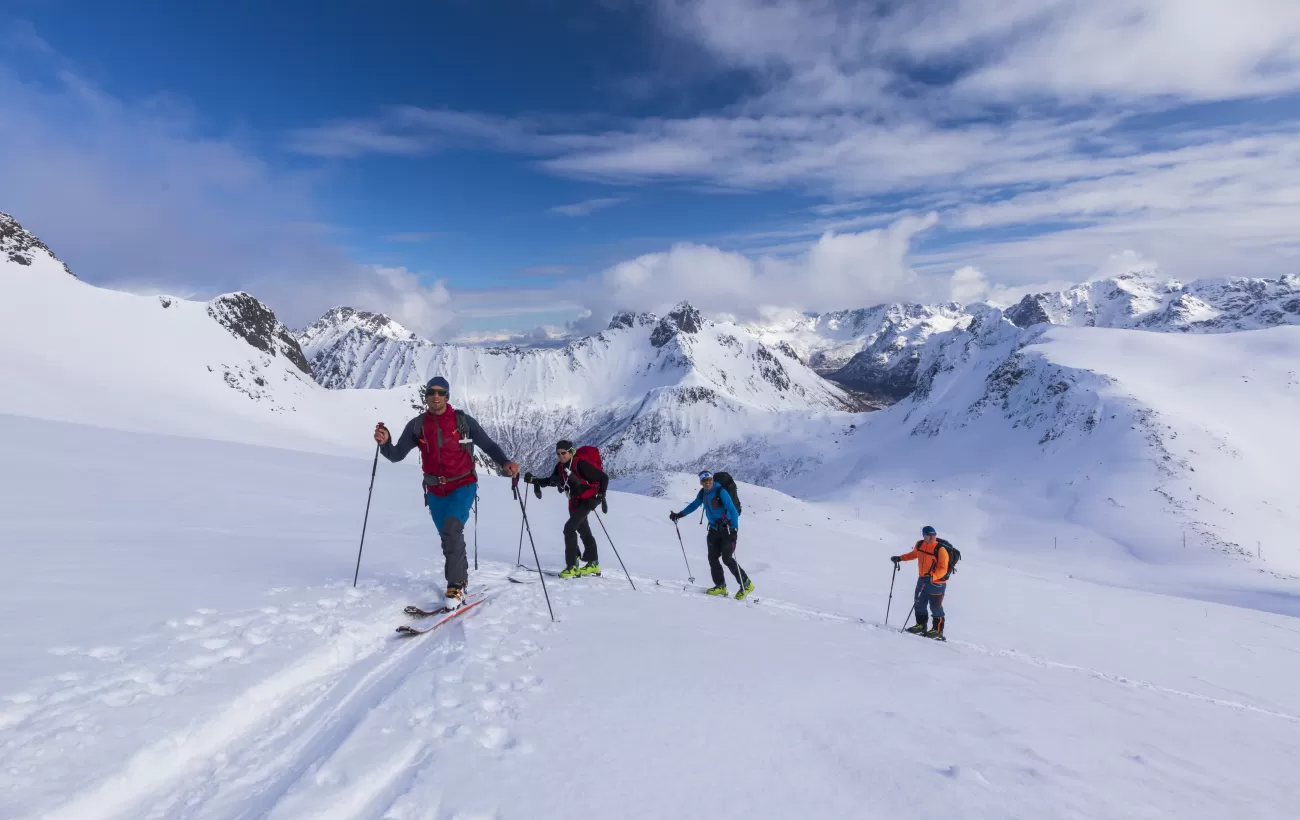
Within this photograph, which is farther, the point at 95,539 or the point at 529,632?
the point at 95,539

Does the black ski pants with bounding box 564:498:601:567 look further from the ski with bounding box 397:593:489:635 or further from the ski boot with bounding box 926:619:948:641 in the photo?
the ski boot with bounding box 926:619:948:641

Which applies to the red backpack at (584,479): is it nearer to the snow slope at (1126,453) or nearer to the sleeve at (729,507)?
the sleeve at (729,507)

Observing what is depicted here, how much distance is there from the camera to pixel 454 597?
8.66 m

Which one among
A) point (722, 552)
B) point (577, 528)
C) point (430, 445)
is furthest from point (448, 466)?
point (722, 552)

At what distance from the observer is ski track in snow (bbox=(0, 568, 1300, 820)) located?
4.04 m

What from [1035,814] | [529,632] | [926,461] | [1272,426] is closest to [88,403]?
[529,632]

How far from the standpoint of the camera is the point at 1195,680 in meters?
14.5

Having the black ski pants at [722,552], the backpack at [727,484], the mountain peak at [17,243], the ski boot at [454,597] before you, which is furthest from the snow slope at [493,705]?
the mountain peak at [17,243]

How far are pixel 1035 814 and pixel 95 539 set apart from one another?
12.2 meters

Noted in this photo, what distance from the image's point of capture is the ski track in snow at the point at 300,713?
404 centimetres

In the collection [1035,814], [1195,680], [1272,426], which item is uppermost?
[1272,426]

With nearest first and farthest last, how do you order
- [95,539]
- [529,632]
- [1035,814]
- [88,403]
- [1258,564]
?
1. [1035,814]
2. [529,632]
3. [95,539]
4. [88,403]
5. [1258,564]

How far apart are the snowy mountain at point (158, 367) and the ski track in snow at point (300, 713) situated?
152 ft

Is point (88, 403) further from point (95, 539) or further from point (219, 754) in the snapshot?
point (219, 754)
